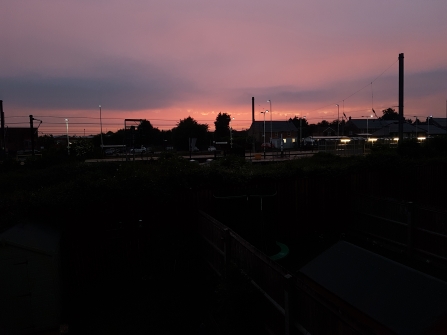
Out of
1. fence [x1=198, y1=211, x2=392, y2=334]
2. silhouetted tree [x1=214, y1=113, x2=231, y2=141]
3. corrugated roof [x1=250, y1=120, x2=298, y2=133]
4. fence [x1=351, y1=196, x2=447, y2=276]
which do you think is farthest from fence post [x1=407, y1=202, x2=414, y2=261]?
silhouetted tree [x1=214, y1=113, x2=231, y2=141]

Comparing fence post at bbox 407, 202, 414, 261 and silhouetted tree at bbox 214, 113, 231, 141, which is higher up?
silhouetted tree at bbox 214, 113, 231, 141

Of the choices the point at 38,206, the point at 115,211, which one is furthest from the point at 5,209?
the point at 115,211

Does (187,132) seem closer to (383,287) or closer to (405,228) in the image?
(405,228)

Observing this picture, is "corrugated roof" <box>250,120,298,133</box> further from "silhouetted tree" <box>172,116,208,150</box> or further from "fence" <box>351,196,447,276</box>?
"fence" <box>351,196,447,276</box>

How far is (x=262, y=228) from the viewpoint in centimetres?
Result: 849

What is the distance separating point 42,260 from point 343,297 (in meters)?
4.98

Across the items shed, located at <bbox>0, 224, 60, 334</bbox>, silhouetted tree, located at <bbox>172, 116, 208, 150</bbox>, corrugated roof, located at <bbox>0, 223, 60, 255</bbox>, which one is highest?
silhouetted tree, located at <bbox>172, 116, 208, 150</bbox>

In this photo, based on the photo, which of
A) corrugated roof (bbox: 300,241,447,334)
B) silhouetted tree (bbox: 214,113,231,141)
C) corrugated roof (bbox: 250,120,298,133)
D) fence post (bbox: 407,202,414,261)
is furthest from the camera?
silhouetted tree (bbox: 214,113,231,141)

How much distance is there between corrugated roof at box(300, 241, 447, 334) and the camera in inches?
141

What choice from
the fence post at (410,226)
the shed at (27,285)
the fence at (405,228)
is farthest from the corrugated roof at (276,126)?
the shed at (27,285)

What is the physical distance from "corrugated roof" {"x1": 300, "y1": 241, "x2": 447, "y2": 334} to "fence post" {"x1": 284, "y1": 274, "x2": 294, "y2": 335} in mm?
720

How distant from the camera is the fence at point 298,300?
343cm

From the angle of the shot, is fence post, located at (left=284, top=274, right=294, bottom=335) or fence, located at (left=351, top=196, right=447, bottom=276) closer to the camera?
fence post, located at (left=284, top=274, right=294, bottom=335)

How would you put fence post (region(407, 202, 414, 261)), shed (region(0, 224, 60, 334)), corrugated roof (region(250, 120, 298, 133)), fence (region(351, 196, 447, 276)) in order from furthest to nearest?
corrugated roof (region(250, 120, 298, 133)) → fence post (region(407, 202, 414, 261)) → fence (region(351, 196, 447, 276)) → shed (region(0, 224, 60, 334))
